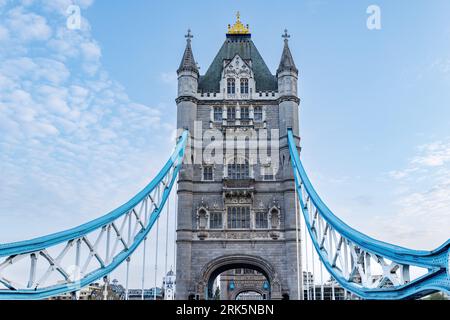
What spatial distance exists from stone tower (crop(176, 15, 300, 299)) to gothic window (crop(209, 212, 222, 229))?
0.06 meters

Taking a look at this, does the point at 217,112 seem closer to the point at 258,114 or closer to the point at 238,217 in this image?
the point at 258,114

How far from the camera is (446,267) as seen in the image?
32.6 ft

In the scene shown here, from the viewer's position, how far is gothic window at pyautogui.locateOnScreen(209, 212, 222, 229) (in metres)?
30.4

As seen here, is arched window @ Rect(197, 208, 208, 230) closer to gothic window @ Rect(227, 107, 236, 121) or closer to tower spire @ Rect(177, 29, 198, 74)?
gothic window @ Rect(227, 107, 236, 121)

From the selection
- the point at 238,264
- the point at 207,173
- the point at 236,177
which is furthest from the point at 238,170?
the point at 238,264

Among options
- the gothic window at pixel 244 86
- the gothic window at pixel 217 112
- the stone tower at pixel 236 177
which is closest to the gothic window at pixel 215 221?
the stone tower at pixel 236 177

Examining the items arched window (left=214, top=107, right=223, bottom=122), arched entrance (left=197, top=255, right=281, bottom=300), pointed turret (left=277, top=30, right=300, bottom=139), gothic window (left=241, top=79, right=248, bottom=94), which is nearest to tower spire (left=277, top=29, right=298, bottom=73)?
pointed turret (left=277, top=30, right=300, bottom=139)

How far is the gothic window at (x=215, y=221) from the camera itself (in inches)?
1195

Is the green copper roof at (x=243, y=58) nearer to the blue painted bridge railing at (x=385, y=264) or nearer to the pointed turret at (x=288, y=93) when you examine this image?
the pointed turret at (x=288, y=93)

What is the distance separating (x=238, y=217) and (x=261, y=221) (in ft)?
4.36
